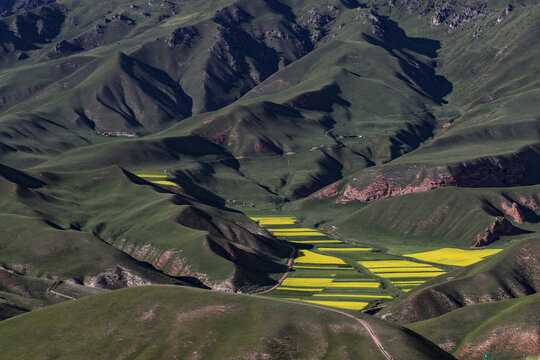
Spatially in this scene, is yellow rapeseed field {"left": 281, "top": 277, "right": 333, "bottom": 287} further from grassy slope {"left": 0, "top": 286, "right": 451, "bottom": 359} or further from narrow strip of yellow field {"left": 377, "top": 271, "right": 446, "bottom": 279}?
grassy slope {"left": 0, "top": 286, "right": 451, "bottom": 359}

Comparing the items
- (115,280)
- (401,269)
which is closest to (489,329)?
(401,269)

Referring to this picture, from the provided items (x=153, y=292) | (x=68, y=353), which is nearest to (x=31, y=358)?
(x=68, y=353)

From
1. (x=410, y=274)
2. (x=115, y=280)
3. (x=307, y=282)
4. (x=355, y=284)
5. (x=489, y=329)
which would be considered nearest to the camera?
(x=489, y=329)

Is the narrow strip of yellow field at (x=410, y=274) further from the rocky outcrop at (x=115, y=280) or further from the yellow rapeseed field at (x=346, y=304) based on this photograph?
the rocky outcrop at (x=115, y=280)

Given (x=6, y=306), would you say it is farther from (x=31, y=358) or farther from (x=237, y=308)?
(x=237, y=308)

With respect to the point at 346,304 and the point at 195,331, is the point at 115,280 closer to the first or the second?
the point at 346,304

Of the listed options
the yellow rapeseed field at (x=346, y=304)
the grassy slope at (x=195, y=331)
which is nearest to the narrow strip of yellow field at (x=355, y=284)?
the yellow rapeseed field at (x=346, y=304)
